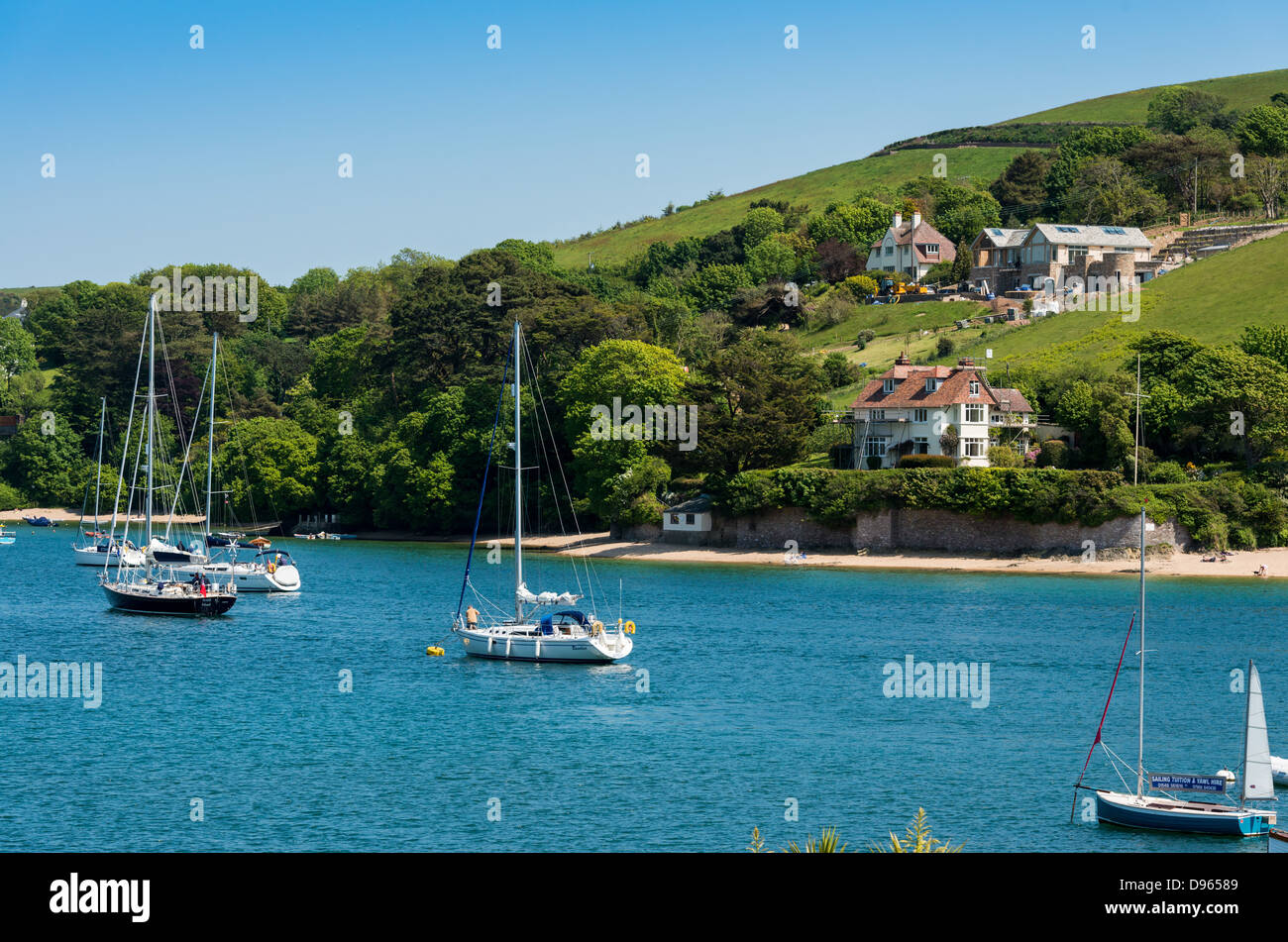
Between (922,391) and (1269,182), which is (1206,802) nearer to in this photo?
(922,391)

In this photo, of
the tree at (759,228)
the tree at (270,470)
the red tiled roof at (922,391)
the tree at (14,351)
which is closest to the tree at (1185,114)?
the tree at (759,228)

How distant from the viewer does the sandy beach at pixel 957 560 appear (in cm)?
8406

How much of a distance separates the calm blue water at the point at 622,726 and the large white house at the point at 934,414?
25.1 metres

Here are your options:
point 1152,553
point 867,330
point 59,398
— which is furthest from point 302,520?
point 1152,553

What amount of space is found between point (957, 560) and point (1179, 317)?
44.4 metres

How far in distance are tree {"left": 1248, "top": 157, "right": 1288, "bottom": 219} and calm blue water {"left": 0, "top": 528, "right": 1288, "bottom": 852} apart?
98.7 m

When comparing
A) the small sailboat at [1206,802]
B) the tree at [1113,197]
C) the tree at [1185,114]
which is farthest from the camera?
the tree at [1185,114]

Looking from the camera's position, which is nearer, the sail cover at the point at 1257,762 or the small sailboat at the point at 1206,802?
the sail cover at the point at 1257,762

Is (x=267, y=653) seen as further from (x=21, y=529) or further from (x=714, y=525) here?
(x=21, y=529)

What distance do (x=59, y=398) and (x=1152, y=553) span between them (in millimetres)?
119332

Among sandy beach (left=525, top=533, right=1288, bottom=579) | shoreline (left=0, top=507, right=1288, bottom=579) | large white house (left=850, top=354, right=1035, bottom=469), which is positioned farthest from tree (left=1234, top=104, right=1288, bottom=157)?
sandy beach (left=525, top=533, right=1288, bottom=579)

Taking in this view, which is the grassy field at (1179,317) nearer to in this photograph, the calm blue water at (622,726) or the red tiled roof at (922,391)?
the red tiled roof at (922,391)

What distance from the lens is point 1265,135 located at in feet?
568

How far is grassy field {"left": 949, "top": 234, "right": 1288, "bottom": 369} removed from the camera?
375ft
